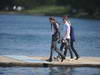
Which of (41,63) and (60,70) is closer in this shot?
(60,70)

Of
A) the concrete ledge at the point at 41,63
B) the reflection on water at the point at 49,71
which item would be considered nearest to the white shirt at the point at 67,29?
the concrete ledge at the point at 41,63

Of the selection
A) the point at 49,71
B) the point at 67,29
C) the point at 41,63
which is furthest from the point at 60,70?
the point at 67,29

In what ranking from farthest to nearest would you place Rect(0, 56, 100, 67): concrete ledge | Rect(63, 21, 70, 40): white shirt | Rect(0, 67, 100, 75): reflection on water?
Rect(63, 21, 70, 40): white shirt → Rect(0, 56, 100, 67): concrete ledge → Rect(0, 67, 100, 75): reflection on water

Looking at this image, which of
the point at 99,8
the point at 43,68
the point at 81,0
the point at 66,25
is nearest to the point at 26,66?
the point at 43,68

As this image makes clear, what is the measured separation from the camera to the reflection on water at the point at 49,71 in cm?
2266

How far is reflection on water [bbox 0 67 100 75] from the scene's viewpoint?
22.7m

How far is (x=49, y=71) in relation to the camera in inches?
920

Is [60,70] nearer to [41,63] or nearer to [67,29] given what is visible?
[41,63]

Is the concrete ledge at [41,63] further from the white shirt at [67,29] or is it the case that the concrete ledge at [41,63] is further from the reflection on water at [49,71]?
the white shirt at [67,29]

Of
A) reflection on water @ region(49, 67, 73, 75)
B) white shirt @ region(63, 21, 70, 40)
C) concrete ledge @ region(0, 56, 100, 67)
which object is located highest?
white shirt @ region(63, 21, 70, 40)

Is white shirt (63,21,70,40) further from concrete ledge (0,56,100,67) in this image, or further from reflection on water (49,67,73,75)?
reflection on water (49,67,73,75)

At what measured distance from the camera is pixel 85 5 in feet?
486

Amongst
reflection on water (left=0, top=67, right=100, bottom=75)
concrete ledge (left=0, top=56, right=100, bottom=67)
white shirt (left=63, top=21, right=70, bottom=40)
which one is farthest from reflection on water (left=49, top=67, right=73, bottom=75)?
white shirt (left=63, top=21, right=70, bottom=40)

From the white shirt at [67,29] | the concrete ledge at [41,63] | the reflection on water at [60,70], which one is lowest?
the reflection on water at [60,70]
